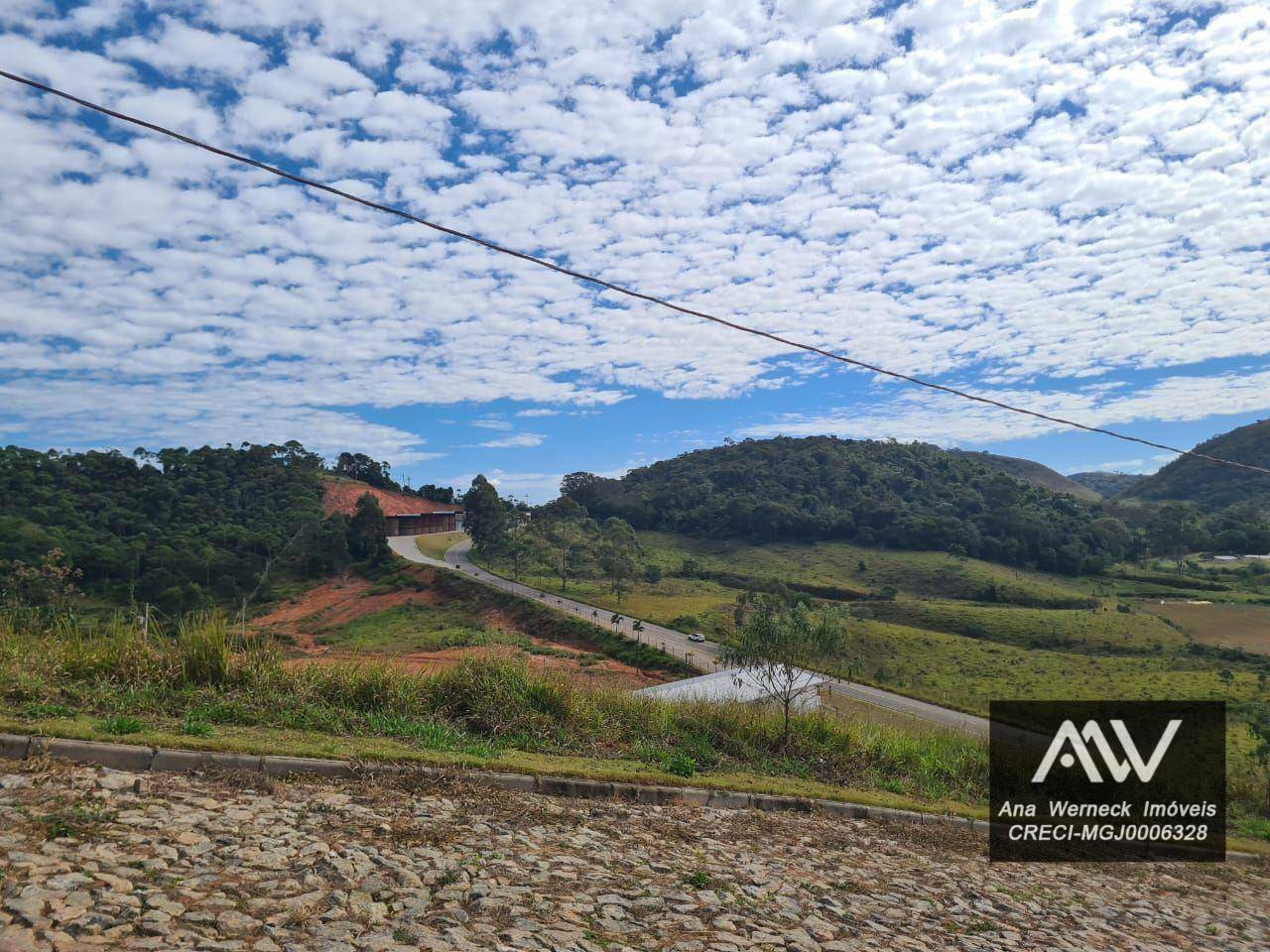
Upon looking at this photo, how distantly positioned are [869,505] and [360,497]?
7592cm

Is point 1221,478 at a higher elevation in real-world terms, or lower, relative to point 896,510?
higher

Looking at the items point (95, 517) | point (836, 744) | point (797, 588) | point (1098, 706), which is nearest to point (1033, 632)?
point (797, 588)

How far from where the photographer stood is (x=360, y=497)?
273 ft

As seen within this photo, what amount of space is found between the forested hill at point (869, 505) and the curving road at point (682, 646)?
48.1 metres

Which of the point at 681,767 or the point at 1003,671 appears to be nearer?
the point at 681,767

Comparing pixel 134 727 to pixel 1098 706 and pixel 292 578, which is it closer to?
pixel 1098 706

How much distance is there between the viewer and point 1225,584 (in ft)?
285

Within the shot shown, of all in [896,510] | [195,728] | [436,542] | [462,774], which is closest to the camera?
[462,774]

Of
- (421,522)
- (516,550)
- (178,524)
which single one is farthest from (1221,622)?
(178,524)

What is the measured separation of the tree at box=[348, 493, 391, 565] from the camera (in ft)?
237

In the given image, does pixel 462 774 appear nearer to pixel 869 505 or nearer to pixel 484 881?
pixel 484 881

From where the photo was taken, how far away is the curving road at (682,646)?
3666 centimetres

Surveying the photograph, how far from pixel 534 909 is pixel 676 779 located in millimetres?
3567

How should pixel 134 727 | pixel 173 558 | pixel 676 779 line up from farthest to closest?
pixel 173 558, pixel 676 779, pixel 134 727
